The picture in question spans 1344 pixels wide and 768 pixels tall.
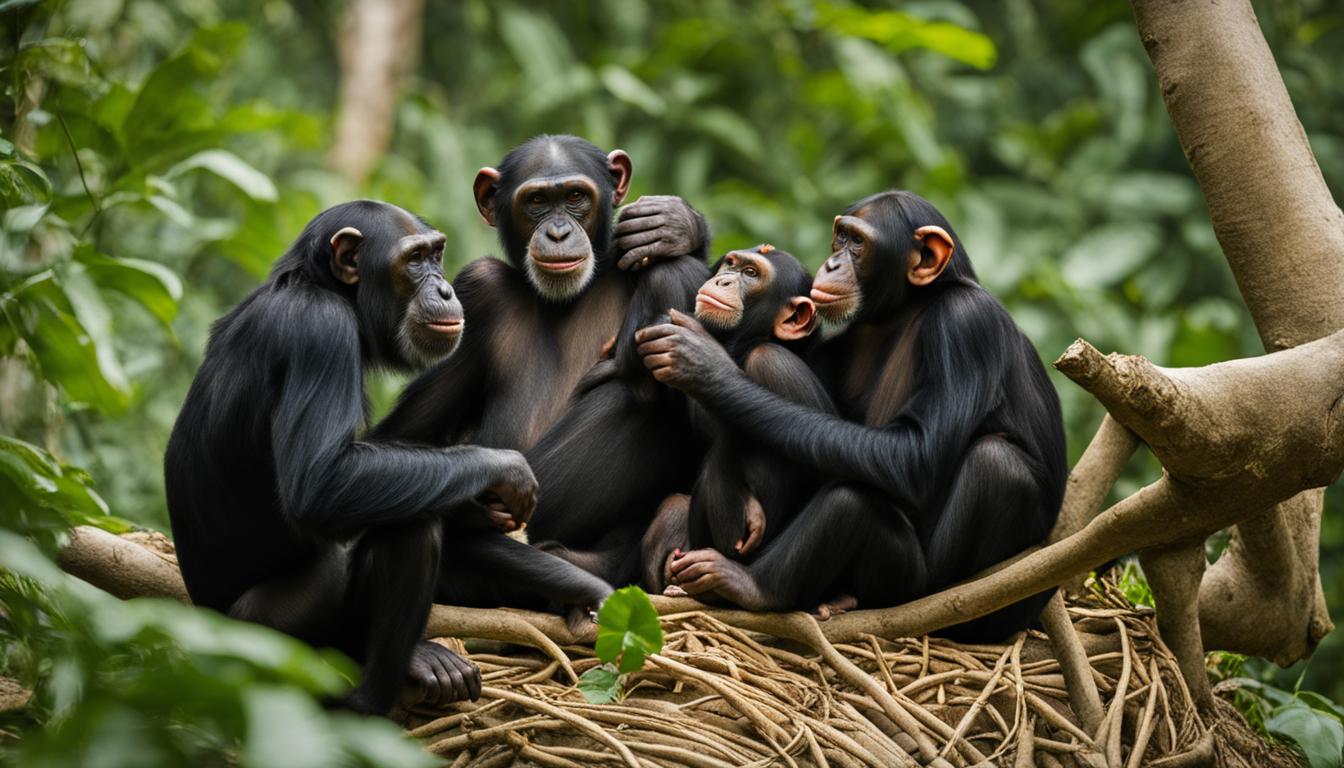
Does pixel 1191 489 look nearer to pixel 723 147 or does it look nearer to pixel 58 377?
pixel 58 377

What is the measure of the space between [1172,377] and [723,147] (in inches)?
353

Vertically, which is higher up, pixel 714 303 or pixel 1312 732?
pixel 714 303

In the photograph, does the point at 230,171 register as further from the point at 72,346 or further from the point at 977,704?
the point at 977,704

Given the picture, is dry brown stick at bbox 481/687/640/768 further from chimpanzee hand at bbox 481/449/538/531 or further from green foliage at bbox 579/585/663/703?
chimpanzee hand at bbox 481/449/538/531

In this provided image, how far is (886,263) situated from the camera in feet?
14.6

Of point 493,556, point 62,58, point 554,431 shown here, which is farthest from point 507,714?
point 62,58

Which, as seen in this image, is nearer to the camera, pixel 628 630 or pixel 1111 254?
pixel 628 630

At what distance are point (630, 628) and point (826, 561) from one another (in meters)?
0.78

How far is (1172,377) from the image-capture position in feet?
10.1

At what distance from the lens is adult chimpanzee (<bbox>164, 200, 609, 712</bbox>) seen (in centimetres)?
363

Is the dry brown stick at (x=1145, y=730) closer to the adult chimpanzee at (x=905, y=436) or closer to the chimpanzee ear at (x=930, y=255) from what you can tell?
the adult chimpanzee at (x=905, y=436)

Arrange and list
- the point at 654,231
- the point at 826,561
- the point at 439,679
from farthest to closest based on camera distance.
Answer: the point at 654,231, the point at 826,561, the point at 439,679

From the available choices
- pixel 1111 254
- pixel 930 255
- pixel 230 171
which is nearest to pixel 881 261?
pixel 930 255

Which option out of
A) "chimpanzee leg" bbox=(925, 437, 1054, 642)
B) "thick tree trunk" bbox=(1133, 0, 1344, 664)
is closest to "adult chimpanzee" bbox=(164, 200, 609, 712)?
"chimpanzee leg" bbox=(925, 437, 1054, 642)
